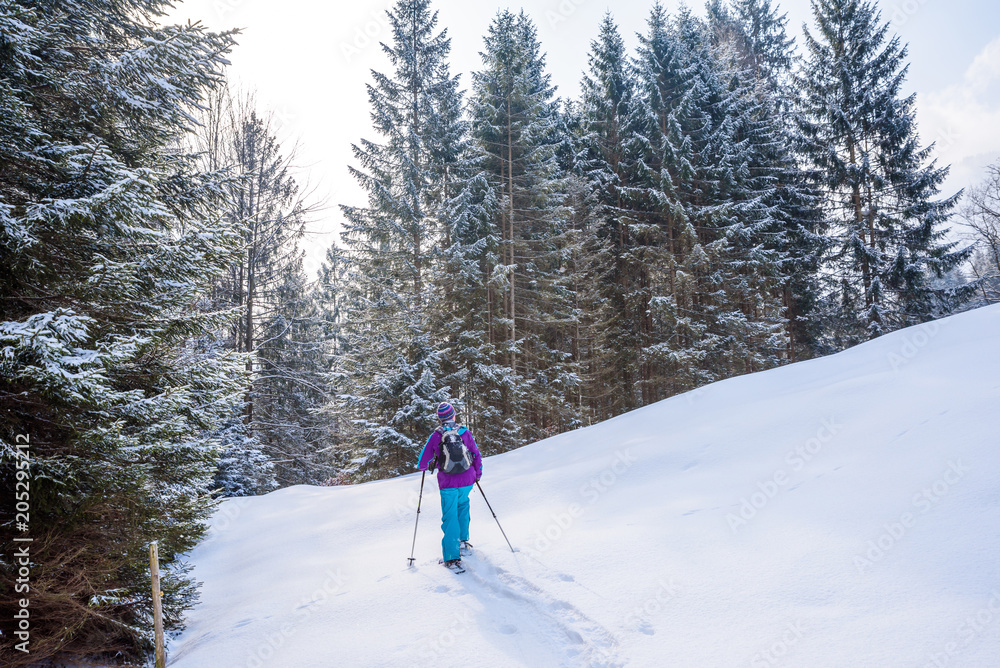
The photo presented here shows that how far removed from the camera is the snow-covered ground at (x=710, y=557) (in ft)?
10.7

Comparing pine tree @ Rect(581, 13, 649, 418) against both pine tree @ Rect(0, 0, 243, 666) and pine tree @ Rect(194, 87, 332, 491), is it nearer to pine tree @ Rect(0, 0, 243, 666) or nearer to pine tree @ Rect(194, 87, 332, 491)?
pine tree @ Rect(194, 87, 332, 491)

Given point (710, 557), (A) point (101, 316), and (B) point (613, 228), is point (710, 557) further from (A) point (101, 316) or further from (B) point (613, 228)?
(B) point (613, 228)

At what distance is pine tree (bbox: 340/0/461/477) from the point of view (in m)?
14.3

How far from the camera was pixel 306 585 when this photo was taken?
573 cm

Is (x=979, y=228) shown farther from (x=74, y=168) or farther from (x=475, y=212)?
(x=74, y=168)

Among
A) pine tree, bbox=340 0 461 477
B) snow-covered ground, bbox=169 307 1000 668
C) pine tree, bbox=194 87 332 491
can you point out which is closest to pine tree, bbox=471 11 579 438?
pine tree, bbox=340 0 461 477

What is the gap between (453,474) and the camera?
600 cm

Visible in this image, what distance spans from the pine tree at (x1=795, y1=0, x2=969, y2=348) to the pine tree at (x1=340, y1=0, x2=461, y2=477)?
1592 centimetres

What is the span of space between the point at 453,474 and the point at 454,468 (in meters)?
0.08

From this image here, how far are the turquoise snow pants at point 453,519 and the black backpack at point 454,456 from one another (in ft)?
0.84

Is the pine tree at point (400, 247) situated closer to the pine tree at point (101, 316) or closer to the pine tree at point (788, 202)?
the pine tree at point (101, 316)

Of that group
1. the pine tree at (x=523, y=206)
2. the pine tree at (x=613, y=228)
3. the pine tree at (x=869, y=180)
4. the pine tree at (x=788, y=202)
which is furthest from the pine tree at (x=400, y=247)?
the pine tree at (x=869, y=180)

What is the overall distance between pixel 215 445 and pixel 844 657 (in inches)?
227

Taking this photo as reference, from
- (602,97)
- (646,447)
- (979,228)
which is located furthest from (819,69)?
(646,447)
